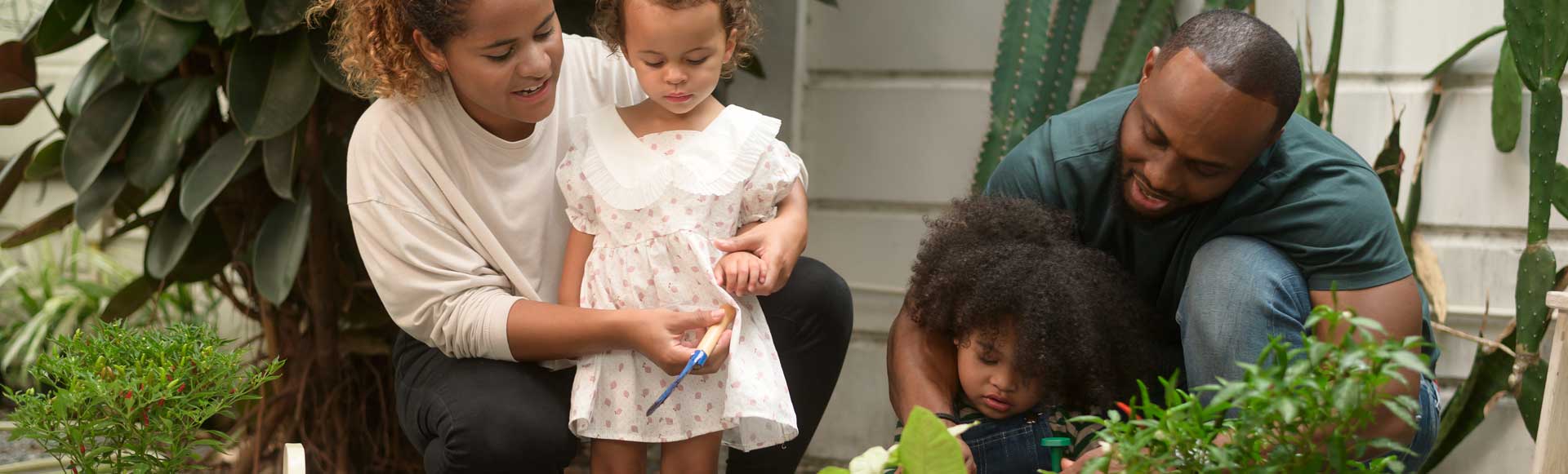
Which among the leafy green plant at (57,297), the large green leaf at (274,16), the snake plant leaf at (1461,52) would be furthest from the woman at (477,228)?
the leafy green plant at (57,297)

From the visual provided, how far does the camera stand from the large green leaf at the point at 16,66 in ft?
7.46

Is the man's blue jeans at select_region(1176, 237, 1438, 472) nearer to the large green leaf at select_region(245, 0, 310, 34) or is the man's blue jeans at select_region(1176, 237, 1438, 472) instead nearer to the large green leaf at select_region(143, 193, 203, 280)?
the large green leaf at select_region(245, 0, 310, 34)

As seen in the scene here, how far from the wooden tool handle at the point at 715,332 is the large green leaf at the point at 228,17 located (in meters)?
1.04

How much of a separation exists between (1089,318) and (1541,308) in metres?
1.06

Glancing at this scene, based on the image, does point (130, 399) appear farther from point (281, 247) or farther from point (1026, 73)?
point (1026, 73)

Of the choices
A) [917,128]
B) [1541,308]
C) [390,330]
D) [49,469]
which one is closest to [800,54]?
[917,128]

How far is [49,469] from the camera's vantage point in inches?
52.1

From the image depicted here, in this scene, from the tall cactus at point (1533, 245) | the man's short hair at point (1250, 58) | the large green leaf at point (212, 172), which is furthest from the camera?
the large green leaf at point (212, 172)

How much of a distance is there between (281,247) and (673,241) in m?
0.96

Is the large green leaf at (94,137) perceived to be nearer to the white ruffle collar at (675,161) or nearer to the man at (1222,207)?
the white ruffle collar at (675,161)

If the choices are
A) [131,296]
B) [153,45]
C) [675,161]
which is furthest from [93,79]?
[675,161]

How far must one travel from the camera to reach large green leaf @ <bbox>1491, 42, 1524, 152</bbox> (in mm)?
2168

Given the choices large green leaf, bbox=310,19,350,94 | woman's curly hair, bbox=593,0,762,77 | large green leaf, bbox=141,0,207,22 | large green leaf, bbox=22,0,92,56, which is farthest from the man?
large green leaf, bbox=22,0,92,56

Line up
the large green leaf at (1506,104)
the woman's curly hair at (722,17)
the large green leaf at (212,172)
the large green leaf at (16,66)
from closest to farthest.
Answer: the woman's curly hair at (722,17)
the large green leaf at (212,172)
the large green leaf at (1506,104)
the large green leaf at (16,66)
